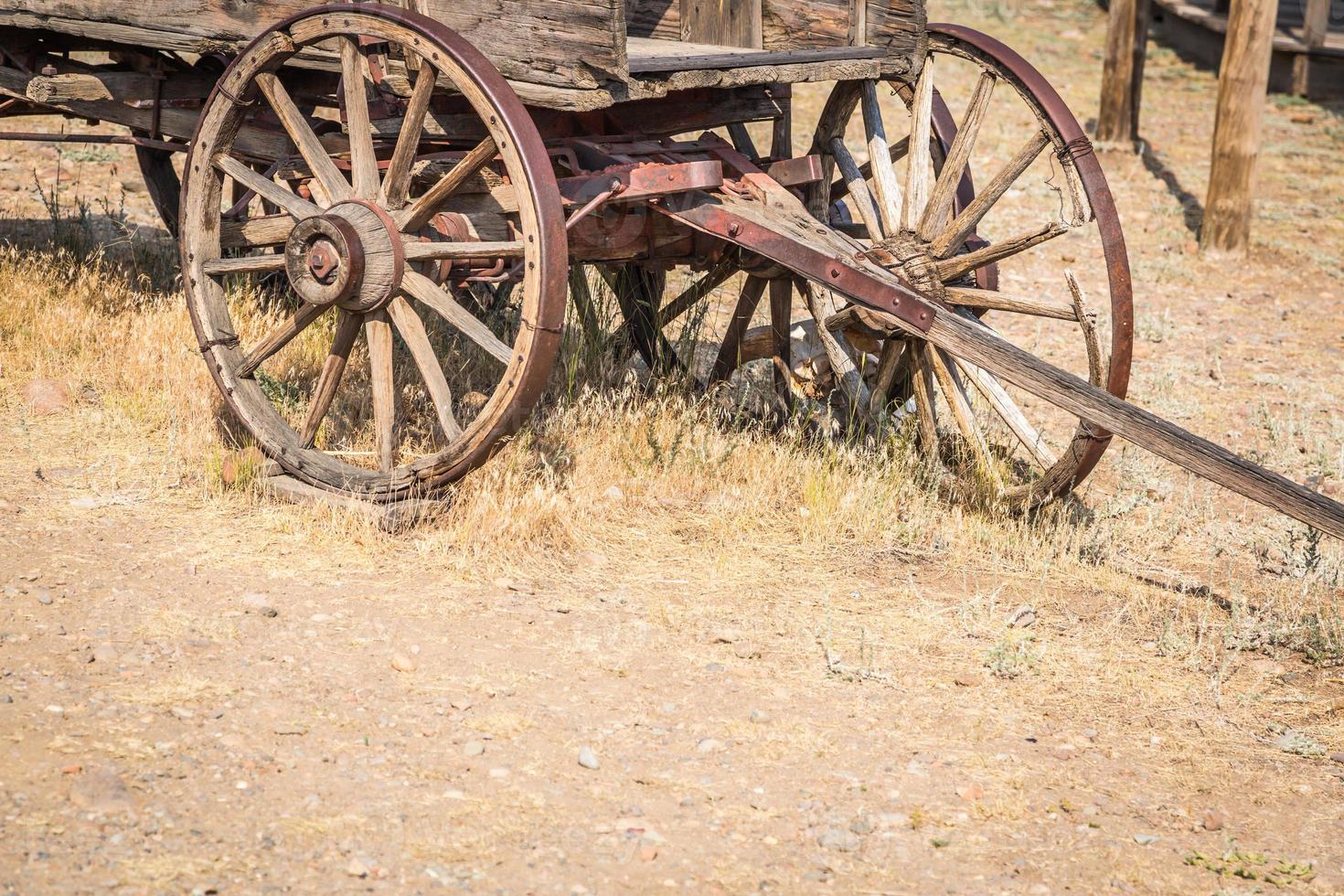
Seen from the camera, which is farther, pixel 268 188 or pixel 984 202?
pixel 984 202

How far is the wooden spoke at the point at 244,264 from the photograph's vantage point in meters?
3.99

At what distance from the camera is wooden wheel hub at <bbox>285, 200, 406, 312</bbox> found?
3719mm

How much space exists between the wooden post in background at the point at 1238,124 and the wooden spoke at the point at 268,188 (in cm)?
609

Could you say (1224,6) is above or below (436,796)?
above

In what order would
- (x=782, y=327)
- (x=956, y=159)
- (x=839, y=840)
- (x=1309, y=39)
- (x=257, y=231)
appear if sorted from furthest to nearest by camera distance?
(x=1309, y=39), (x=782, y=327), (x=956, y=159), (x=257, y=231), (x=839, y=840)

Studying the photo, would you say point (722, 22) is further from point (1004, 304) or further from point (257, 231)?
point (257, 231)

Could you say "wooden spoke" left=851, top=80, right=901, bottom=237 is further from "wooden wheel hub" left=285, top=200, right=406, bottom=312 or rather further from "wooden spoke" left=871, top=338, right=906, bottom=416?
"wooden wheel hub" left=285, top=200, right=406, bottom=312

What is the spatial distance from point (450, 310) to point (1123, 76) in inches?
317

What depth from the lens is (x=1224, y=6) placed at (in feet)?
43.1

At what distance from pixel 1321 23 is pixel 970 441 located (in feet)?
30.4

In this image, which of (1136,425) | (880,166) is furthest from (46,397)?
(1136,425)

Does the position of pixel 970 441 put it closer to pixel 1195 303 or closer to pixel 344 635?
pixel 344 635

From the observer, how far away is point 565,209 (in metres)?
4.02

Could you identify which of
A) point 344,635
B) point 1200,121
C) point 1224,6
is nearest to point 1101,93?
point 1200,121
